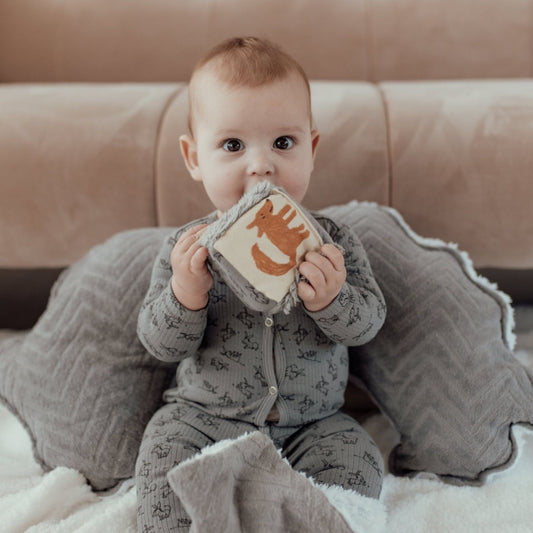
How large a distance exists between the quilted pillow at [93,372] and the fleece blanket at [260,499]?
0.05 metres

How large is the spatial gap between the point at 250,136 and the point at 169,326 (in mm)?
284

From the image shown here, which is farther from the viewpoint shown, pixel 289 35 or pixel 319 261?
pixel 289 35

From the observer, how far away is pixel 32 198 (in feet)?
3.59

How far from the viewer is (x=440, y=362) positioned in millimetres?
896

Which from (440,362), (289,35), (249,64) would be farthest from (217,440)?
(289,35)

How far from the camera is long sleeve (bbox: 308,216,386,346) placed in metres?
0.78

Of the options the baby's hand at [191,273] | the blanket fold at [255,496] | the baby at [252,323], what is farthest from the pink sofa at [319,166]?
the blanket fold at [255,496]

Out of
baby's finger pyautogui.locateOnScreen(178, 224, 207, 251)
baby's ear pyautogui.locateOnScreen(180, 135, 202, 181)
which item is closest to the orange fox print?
baby's finger pyautogui.locateOnScreen(178, 224, 207, 251)

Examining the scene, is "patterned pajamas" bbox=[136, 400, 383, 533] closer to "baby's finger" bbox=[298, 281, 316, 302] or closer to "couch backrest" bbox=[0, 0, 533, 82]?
"baby's finger" bbox=[298, 281, 316, 302]

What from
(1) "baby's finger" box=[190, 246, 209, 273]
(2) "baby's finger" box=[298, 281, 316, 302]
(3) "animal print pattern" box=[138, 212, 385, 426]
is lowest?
(3) "animal print pattern" box=[138, 212, 385, 426]

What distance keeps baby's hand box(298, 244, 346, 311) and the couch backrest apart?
0.90 metres

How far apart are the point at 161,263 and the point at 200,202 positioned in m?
0.24

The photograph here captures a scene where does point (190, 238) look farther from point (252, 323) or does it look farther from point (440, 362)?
point (440, 362)

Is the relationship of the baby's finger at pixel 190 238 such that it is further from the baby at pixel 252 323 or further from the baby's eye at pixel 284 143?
the baby's eye at pixel 284 143
